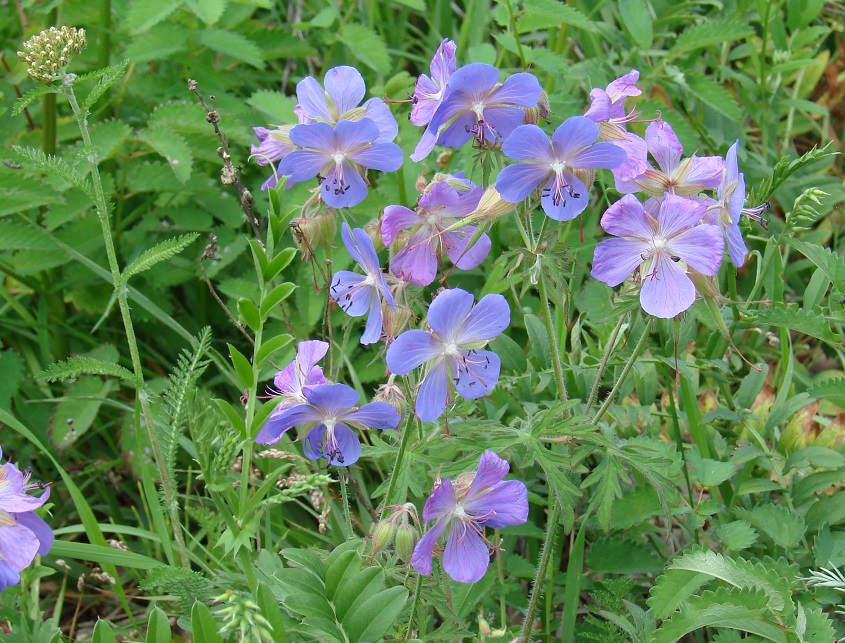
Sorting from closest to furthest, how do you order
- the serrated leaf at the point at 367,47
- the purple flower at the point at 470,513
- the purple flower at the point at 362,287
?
the purple flower at the point at 470,513, the purple flower at the point at 362,287, the serrated leaf at the point at 367,47

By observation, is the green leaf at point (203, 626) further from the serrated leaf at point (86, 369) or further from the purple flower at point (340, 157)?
the purple flower at point (340, 157)

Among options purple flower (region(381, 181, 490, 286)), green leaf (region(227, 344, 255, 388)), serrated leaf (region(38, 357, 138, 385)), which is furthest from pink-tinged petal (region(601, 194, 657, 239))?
serrated leaf (region(38, 357, 138, 385))

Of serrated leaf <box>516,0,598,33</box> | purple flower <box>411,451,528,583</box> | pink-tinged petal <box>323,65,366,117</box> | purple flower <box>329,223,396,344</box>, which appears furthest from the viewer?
serrated leaf <box>516,0,598,33</box>

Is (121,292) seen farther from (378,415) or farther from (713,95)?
(713,95)

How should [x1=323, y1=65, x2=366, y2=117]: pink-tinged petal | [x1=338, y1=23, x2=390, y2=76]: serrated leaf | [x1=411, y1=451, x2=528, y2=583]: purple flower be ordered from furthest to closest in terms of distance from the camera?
[x1=338, y1=23, x2=390, y2=76]: serrated leaf < [x1=323, y1=65, x2=366, y2=117]: pink-tinged petal < [x1=411, y1=451, x2=528, y2=583]: purple flower

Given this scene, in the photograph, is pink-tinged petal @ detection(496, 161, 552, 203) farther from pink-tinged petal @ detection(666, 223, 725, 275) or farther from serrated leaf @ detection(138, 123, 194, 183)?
serrated leaf @ detection(138, 123, 194, 183)

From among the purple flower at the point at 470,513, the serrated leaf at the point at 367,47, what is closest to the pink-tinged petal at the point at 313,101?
the purple flower at the point at 470,513

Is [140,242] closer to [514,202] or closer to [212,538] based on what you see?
[212,538]
